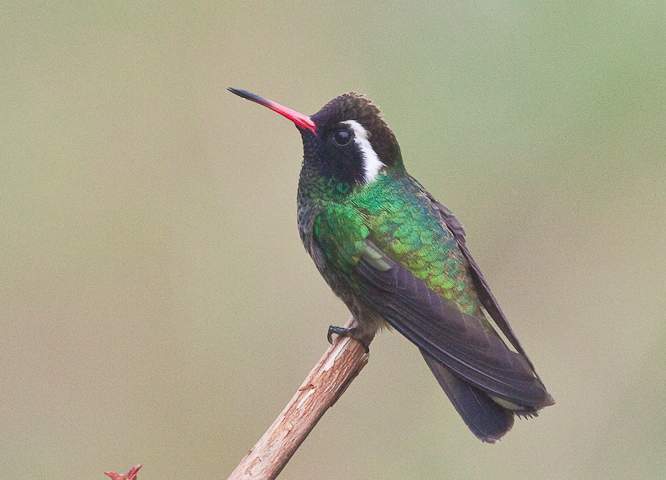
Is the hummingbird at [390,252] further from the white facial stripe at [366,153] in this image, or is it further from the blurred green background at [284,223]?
the blurred green background at [284,223]

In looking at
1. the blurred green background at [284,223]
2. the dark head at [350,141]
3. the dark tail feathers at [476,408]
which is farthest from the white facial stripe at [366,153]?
the blurred green background at [284,223]

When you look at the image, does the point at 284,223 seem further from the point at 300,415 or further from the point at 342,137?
the point at 300,415

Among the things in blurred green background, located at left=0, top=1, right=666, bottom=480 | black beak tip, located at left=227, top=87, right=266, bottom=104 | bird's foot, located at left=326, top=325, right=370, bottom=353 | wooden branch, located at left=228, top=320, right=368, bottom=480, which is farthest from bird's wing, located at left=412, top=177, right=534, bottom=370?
blurred green background, located at left=0, top=1, right=666, bottom=480

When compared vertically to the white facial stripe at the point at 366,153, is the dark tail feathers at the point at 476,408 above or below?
below

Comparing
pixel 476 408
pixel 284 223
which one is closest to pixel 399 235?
pixel 476 408

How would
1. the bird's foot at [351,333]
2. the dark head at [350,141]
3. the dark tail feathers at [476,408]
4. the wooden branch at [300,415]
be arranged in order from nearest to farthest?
the wooden branch at [300,415] < the dark tail feathers at [476,408] < the bird's foot at [351,333] < the dark head at [350,141]

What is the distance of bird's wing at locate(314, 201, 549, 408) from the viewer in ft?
14.7

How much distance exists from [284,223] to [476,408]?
10.6 feet

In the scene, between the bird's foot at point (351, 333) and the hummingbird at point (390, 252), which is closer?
the hummingbird at point (390, 252)

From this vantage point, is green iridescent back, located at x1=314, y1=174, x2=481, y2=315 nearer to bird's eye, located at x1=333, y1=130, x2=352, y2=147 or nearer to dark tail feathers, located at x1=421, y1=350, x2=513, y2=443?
bird's eye, located at x1=333, y1=130, x2=352, y2=147

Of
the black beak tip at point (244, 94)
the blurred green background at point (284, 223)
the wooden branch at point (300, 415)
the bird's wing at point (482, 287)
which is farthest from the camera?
the blurred green background at point (284, 223)

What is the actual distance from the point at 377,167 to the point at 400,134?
7.64 ft

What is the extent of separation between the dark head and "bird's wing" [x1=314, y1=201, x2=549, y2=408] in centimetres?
18

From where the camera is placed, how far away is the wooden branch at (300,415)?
3.61 metres
